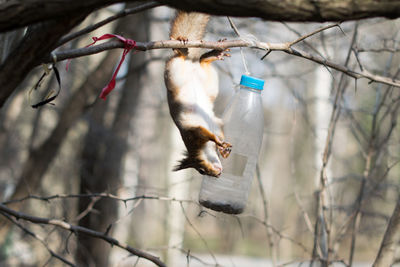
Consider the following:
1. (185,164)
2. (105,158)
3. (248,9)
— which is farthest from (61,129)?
(248,9)

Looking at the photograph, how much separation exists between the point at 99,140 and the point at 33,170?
4.48 ft

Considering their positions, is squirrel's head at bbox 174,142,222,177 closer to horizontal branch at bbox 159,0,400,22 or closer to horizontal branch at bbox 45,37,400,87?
horizontal branch at bbox 45,37,400,87

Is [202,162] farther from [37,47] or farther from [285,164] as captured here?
[285,164]

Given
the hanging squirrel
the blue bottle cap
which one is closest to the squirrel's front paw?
the hanging squirrel

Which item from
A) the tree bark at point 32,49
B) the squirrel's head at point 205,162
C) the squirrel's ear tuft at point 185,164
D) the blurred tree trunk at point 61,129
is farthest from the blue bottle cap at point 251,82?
the blurred tree trunk at point 61,129

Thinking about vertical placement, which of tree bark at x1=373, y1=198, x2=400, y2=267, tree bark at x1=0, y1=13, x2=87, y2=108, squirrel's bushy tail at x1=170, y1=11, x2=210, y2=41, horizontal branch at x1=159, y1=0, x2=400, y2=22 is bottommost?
tree bark at x1=373, y1=198, x2=400, y2=267

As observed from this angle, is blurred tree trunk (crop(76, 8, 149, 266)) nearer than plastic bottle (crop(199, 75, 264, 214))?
No

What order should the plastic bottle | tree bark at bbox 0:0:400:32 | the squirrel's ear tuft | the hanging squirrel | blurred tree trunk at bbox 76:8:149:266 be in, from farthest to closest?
1. blurred tree trunk at bbox 76:8:149:266
2. the squirrel's ear tuft
3. the plastic bottle
4. the hanging squirrel
5. tree bark at bbox 0:0:400:32

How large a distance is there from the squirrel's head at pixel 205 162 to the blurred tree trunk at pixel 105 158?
3.23 metres

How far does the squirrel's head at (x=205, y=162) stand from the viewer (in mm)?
2503

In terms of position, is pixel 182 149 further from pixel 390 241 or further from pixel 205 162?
pixel 390 241

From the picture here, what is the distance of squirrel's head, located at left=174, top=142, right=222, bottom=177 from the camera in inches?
98.5

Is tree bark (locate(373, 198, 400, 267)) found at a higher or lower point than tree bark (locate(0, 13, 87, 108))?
lower

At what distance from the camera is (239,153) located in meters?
2.62
